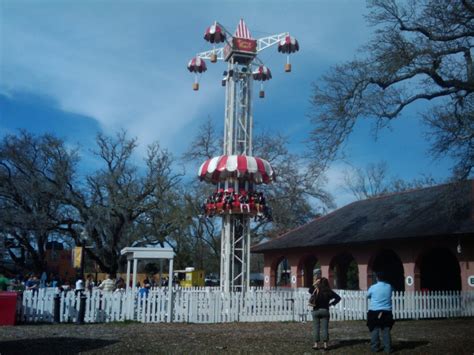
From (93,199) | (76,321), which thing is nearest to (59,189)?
(93,199)

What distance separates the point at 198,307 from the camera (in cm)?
1764

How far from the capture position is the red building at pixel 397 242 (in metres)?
21.5

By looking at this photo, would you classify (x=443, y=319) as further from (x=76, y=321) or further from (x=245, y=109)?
(x=76, y=321)

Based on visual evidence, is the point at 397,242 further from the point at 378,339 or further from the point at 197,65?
the point at 378,339

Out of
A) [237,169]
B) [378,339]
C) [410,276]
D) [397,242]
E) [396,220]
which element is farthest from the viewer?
[396,220]

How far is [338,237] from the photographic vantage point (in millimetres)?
26688

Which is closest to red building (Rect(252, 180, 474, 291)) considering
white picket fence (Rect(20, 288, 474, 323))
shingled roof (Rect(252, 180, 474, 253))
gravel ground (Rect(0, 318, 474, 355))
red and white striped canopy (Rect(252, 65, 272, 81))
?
shingled roof (Rect(252, 180, 474, 253))

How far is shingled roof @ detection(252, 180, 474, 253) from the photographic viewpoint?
2156 centimetres

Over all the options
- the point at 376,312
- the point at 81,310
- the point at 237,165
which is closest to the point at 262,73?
the point at 237,165

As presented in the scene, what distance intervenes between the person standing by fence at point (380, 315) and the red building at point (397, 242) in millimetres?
10569

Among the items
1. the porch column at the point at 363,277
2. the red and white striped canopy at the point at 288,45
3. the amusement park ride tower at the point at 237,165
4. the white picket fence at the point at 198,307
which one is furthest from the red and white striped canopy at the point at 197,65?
the porch column at the point at 363,277

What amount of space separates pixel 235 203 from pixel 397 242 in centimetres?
857

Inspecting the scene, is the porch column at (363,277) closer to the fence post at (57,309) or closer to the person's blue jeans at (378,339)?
the fence post at (57,309)

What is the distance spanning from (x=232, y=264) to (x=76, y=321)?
604 centimetres
